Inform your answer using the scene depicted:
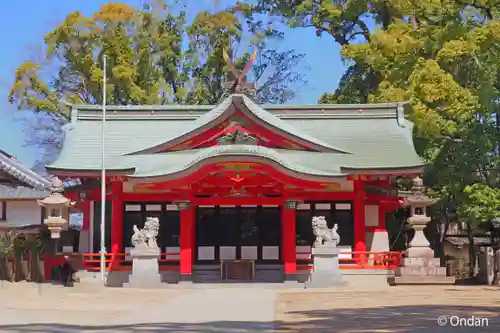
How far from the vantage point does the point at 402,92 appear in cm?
2675

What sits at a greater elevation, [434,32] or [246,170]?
[434,32]

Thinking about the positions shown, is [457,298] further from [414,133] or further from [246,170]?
[414,133]

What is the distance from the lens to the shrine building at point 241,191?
2275 cm

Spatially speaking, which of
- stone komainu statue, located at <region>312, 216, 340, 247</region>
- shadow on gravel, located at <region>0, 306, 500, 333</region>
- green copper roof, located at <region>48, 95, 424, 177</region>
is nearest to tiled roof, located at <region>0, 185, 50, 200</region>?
green copper roof, located at <region>48, 95, 424, 177</region>

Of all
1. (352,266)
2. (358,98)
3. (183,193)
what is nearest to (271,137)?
(183,193)

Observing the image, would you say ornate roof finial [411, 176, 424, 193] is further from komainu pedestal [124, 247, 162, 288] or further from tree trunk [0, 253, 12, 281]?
tree trunk [0, 253, 12, 281]

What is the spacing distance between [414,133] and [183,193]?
9.70 meters

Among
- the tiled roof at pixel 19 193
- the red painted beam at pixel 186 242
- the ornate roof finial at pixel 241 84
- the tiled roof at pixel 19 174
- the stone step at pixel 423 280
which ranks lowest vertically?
the stone step at pixel 423 280

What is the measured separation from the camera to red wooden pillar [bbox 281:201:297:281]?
22531 millimetres

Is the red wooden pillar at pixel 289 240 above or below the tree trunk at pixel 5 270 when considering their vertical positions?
above

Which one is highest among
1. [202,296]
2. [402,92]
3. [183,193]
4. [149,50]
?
[149,50]

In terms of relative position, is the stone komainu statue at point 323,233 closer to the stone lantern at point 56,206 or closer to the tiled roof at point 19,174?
the stone lantern at point 56,206

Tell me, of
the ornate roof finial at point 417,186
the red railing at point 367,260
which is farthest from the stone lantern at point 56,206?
the ornate roof finial at point 417,186

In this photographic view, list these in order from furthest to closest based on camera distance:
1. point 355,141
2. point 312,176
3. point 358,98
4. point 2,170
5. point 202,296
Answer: point 358,98, point 2,170, point 355,141, point 312,176, point 202,296
